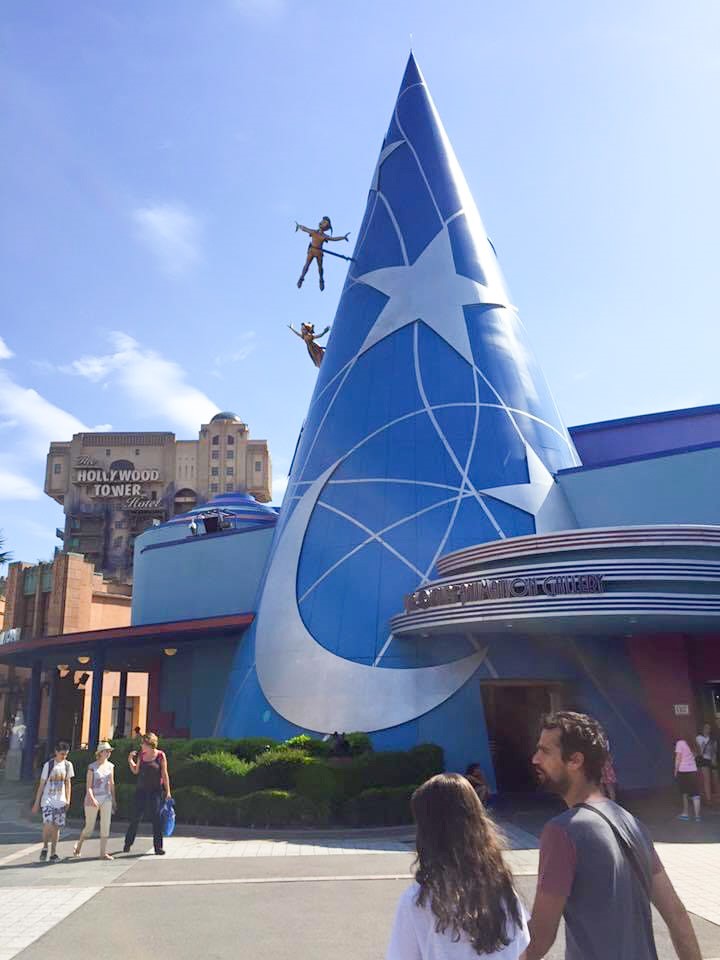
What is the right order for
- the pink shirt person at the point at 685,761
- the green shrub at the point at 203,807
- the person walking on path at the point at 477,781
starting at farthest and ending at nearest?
the green shrub at the point at 203,807, the pink shirt person at the point at 685,761, the person walking on path at the point at 477,781

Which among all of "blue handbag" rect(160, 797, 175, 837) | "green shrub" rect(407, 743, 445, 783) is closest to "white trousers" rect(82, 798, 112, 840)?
"blue handbag" rect(160, 797, 175, 837)

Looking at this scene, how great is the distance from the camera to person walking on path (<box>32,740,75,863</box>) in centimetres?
1108

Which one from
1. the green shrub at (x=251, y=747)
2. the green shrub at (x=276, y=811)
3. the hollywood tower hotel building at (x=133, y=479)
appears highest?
the hollywood tower hotel building at (x=133, y=479)

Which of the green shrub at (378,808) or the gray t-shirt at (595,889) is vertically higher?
the gray t-shirt at (595,889)

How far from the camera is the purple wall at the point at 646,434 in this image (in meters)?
25.9

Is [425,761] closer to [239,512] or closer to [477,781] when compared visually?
[477,781]

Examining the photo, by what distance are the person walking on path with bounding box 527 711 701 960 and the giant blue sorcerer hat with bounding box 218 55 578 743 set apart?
45.2 feet

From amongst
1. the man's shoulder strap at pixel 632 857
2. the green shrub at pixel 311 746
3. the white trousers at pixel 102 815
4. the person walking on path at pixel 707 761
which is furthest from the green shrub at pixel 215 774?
the man's shoulder strap at pixel 632 857

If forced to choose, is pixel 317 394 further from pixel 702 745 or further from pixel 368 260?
pixel 702 745

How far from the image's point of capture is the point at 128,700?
42375 mm

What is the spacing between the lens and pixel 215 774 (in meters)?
14.7

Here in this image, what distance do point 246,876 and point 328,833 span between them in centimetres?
385

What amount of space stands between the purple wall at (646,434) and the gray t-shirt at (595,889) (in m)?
23.2

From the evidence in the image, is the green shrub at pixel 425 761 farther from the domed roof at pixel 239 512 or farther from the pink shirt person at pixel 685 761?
the domed roof at pixel 239 512
